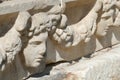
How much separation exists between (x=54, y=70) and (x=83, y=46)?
10.2 inches

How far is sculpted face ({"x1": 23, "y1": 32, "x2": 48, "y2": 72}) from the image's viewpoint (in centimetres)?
192

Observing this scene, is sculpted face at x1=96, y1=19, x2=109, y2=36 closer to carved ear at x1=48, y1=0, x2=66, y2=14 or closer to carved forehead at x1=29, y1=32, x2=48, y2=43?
carved ear at x1=48, y1=0, x2=66, y2=14

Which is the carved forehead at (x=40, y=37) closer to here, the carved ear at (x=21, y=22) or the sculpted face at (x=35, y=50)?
the sculpted face at (x=35, y=50)

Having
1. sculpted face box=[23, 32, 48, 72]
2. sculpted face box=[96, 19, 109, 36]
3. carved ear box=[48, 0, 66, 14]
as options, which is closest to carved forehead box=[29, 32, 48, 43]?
sculpted face box=[23, 32, 48, 72]

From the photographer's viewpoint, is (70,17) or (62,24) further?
(70,17)

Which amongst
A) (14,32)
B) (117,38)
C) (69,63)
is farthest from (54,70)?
(117,38)

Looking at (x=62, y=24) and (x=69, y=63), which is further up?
(x=62, y=24)

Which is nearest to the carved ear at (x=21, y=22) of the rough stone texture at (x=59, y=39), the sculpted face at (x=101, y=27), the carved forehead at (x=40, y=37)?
the rough stone texture at (x=59, y=39)

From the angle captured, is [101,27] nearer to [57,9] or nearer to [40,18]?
[57,9]

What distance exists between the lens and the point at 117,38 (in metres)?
2.61

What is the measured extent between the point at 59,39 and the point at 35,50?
0.18 metres

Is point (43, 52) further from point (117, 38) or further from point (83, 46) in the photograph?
point (117, 38)

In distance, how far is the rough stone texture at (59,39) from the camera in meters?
1.81

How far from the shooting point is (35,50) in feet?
6.36
